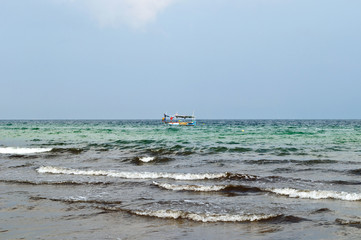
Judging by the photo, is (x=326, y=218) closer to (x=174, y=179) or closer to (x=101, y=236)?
(x=101, y=236)

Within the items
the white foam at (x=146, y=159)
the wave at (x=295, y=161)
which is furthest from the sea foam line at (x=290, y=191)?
the white foam at (x=146, y=159)

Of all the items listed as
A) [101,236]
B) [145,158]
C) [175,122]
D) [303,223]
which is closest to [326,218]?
[303,223]

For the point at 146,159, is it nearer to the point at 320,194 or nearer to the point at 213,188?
the point at 213,188

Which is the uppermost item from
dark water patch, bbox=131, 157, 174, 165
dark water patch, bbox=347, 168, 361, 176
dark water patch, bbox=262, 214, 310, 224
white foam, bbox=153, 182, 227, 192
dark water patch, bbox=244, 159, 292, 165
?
dark water patch, bbox=347, 168, 361, 176

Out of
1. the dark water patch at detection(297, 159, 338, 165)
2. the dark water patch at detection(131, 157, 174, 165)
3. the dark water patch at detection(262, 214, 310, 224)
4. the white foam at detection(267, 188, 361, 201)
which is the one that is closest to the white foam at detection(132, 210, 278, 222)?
the dark water patch at detection(262, 214, 310, 224)

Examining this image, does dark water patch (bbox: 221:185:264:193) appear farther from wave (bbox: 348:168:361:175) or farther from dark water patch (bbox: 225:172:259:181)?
wave (bbox: 348:168:361:175)

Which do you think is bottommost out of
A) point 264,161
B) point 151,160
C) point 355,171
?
point 151,160

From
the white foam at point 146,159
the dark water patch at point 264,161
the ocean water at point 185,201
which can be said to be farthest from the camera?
the white foam at point 146,159

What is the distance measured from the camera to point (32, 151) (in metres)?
23.5

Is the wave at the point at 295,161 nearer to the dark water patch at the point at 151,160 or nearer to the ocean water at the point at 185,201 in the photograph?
the ocean water at the point at 185,201

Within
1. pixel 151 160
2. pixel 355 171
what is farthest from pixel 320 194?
pixel 151 160

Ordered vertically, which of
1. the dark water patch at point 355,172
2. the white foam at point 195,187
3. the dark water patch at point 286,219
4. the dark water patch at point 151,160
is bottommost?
the dark water patch at point 151,160

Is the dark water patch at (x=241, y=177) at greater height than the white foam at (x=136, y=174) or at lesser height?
greater

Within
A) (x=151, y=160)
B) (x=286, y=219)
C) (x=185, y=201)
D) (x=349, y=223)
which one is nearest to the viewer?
(x=349, y=223)
